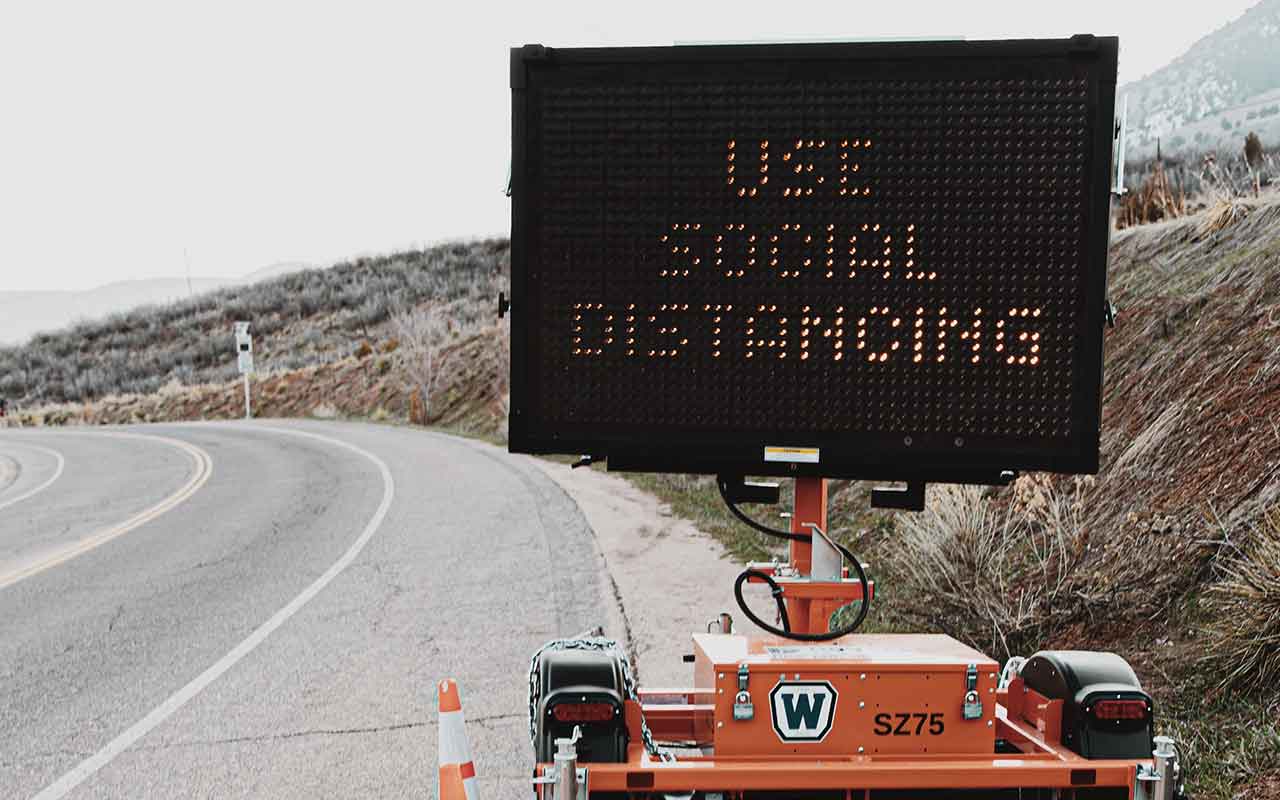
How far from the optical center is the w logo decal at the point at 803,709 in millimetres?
2914

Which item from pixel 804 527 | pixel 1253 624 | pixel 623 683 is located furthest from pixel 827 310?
pixel 1253 624

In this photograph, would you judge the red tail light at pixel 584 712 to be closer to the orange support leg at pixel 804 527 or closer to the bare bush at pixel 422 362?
the orange support leg at pixel 804 527

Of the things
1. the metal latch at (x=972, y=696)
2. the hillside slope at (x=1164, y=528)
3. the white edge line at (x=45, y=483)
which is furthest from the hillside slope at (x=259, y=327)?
the metal latch at (x=972, y=696)

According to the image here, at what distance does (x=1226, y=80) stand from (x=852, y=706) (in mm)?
154296

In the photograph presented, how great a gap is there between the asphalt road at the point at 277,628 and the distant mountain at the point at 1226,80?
63.6 metres

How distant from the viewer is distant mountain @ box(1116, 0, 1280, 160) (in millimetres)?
77500

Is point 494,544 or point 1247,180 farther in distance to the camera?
point 1247,180

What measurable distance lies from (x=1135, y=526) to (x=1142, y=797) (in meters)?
4.49

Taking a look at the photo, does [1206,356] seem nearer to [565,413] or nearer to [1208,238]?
[1208,238]

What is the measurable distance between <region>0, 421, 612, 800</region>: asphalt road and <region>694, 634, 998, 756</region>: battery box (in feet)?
8.16

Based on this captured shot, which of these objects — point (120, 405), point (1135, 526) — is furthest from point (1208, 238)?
point (120, 405)

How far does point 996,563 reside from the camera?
7.62 metres

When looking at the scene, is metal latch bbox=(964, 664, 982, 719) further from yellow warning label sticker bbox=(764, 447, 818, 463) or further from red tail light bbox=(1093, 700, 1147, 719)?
yellow warning label sticker bbox=(764, 447, 818, 463)

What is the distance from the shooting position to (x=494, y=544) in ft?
39.8
